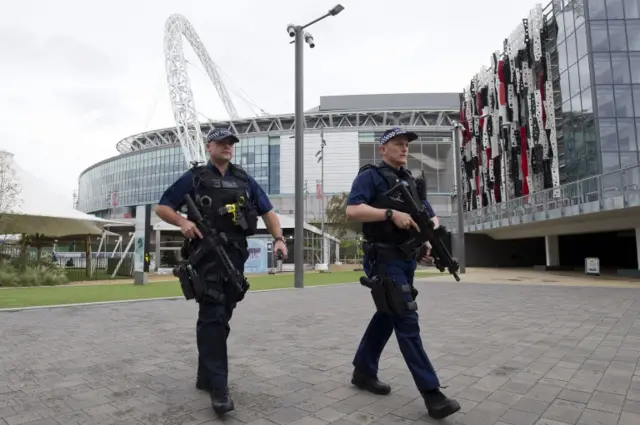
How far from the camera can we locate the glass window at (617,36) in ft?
89.1

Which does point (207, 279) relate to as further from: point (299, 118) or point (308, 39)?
point (308, 39)

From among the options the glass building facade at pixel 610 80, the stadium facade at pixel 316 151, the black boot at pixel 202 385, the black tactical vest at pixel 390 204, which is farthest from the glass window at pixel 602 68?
the stadium facade at pixel 316 151

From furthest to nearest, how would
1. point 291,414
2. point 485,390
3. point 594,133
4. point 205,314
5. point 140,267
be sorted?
point 594,133, point 140,267, point 485,390, point 205,314, point 291,414

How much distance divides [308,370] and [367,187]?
1897 mm

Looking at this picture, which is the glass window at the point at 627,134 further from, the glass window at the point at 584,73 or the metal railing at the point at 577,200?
the metal railing at the point at 577,200

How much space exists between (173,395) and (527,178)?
35901 millimetres

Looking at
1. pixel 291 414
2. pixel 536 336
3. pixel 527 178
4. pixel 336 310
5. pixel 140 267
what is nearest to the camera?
pixel 291 414

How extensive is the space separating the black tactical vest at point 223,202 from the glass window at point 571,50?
32727 millimetres

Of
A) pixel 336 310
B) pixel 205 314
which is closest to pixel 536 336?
pixel 336 310

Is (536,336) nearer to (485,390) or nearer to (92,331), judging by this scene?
(485,390)

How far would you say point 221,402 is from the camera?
2.81 meters

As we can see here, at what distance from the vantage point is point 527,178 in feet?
112

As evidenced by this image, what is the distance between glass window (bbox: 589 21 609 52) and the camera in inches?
1072

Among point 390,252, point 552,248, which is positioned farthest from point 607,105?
point 390,252
